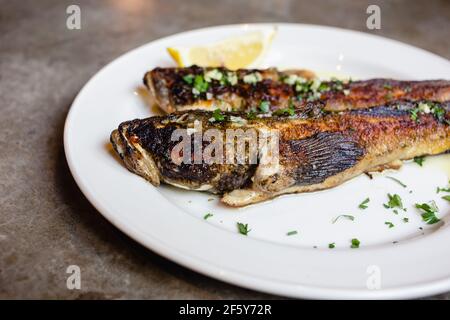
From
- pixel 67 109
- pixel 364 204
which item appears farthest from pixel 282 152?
pixel 67 109

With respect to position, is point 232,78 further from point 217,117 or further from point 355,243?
point 355,243

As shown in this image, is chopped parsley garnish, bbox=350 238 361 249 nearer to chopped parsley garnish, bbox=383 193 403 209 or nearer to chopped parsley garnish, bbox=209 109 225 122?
chopped parsley garnish, bbox=383 193 403 209

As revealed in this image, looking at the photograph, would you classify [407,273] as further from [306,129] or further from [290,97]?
[290,97]

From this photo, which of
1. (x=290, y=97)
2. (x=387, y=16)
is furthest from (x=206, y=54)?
(x=387, y=16)

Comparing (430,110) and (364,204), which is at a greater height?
(430,110)

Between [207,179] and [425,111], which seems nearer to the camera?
[207,179]

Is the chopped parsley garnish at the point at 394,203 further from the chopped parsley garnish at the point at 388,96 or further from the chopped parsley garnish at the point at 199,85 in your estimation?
the chopped parsley garnish at the point at 199,85

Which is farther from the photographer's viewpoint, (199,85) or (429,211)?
(199,85)
